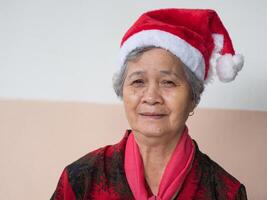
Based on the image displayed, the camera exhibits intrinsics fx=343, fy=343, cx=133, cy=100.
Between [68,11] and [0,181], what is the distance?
826 millimetres

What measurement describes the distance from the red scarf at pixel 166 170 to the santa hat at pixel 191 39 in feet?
0.77

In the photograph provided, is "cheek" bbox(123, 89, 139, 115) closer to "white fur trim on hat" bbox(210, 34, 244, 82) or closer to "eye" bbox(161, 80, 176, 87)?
"eye" bbox(161, 80, 176, 87)

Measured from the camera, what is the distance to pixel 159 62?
0.94 meters

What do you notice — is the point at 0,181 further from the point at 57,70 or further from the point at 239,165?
the point at 239,165

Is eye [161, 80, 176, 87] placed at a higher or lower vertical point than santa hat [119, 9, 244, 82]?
lower

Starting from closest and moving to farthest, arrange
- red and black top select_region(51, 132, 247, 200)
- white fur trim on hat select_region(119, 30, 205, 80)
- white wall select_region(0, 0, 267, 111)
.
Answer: white fur trim on hat select_region(119, 30, 205, 80) < red and black top select_region(51, 132, 247, 200) < white wall select_region(0, 0, 267, 111)

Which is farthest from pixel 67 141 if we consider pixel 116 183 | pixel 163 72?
pixel 163 72

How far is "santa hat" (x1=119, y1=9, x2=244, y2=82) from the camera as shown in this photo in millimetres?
942

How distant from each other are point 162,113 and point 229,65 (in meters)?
0.24

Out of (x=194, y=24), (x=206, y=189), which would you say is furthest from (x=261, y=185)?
(x=194, y=24)

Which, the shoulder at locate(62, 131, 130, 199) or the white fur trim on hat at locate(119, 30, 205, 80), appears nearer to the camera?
the white fur trim on hat at locate(119, 30, 205, 80)

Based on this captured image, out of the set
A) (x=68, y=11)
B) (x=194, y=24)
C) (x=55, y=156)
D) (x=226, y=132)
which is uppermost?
(x=68, y=11)

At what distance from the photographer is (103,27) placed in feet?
5.01

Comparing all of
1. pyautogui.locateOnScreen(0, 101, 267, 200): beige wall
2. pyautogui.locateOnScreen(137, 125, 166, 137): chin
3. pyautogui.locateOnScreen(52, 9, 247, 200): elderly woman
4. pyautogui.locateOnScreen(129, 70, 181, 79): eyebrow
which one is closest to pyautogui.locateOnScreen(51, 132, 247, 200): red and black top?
pyautogui.locateOnScreen(52, 9, 247, 200): elderly woman
